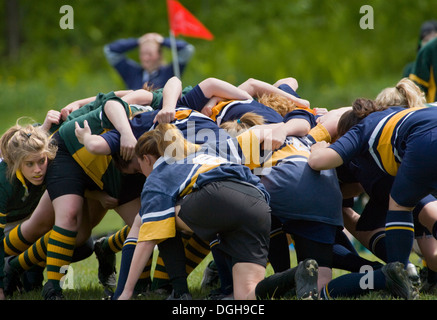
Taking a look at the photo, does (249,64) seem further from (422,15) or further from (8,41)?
(8,41)

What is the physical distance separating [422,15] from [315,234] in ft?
44.4

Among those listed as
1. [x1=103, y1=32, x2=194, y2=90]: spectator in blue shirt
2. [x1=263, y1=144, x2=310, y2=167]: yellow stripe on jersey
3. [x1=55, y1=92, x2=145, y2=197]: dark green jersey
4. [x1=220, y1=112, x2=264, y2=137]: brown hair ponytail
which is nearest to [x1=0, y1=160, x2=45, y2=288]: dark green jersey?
[x1=55, y1=92, x2=145, y2=197]: dark green jersey

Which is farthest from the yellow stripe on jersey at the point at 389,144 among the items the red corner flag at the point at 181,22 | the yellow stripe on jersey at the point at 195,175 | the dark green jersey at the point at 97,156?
the red corner flag at the point at 181,22

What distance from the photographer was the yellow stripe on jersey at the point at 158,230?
11.8 feet

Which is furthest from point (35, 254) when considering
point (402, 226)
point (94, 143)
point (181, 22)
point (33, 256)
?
point (181, 22)

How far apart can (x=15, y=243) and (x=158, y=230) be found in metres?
1.51

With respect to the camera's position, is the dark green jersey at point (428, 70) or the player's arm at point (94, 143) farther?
the dark green jersey at point (428, 70)

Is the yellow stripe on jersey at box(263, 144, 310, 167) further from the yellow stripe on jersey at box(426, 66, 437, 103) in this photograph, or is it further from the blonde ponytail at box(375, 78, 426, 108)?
the yellow stripe on jersey at box(426, 66, 437, 103)

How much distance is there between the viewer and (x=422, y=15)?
16188 mm

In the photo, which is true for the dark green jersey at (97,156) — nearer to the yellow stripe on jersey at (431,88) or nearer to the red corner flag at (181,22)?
the yellow stripe on jersey at (431,88)

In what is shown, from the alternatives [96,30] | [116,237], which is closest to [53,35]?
[96,30]

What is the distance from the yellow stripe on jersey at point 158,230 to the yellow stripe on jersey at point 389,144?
1164 mm

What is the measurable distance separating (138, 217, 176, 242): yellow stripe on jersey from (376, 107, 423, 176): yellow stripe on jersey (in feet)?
3.82

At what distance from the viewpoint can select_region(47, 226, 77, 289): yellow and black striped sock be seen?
4141 mm
